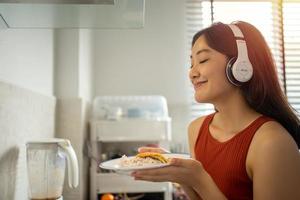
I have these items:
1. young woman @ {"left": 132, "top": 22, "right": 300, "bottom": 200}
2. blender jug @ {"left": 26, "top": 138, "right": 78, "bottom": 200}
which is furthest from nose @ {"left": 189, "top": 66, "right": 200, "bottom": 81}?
blender jug @ {"left": 26, "top": 138, "right": 78, "bottom": 200}

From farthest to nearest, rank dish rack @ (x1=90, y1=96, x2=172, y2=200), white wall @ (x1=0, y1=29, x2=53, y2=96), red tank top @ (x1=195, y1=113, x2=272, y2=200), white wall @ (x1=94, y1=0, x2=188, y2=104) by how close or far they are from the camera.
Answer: white wall @ (x1=94, y1=0, x2=188, y2=104), dish rack @ (x1=90, y1=96, x2=172, y2=200), white wall @ (x1=0, y1=29, x2=53, y2=96), red tank top @ (x1=195, y1=113, x2=272, y2=200)

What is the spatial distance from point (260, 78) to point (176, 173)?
0.34 m

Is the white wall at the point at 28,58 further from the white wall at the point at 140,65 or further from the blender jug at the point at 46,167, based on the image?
the white wall at the point at 140,65

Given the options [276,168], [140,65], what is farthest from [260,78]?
[140,65]

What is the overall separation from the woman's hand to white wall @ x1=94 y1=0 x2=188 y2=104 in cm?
137

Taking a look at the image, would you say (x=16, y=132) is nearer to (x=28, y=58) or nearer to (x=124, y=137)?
(x=28, y=58)

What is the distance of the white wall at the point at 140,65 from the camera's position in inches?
82.0

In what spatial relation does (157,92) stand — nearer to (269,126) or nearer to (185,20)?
(185,20)

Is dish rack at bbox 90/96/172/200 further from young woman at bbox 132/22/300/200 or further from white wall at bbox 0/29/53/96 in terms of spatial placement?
young woman at bbox 132/22/300/200

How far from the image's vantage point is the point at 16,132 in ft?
3.15

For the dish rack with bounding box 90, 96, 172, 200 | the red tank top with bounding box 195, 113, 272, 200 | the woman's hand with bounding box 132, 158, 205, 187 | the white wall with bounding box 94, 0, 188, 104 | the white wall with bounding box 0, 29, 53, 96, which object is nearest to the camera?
the woman's hand with bounding box 132, 158, 205, 187

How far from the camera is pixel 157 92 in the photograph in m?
2.08

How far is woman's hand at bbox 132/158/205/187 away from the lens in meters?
0.69

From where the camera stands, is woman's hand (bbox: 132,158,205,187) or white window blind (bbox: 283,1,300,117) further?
white window blind (bbox: 283,1,300,117)
